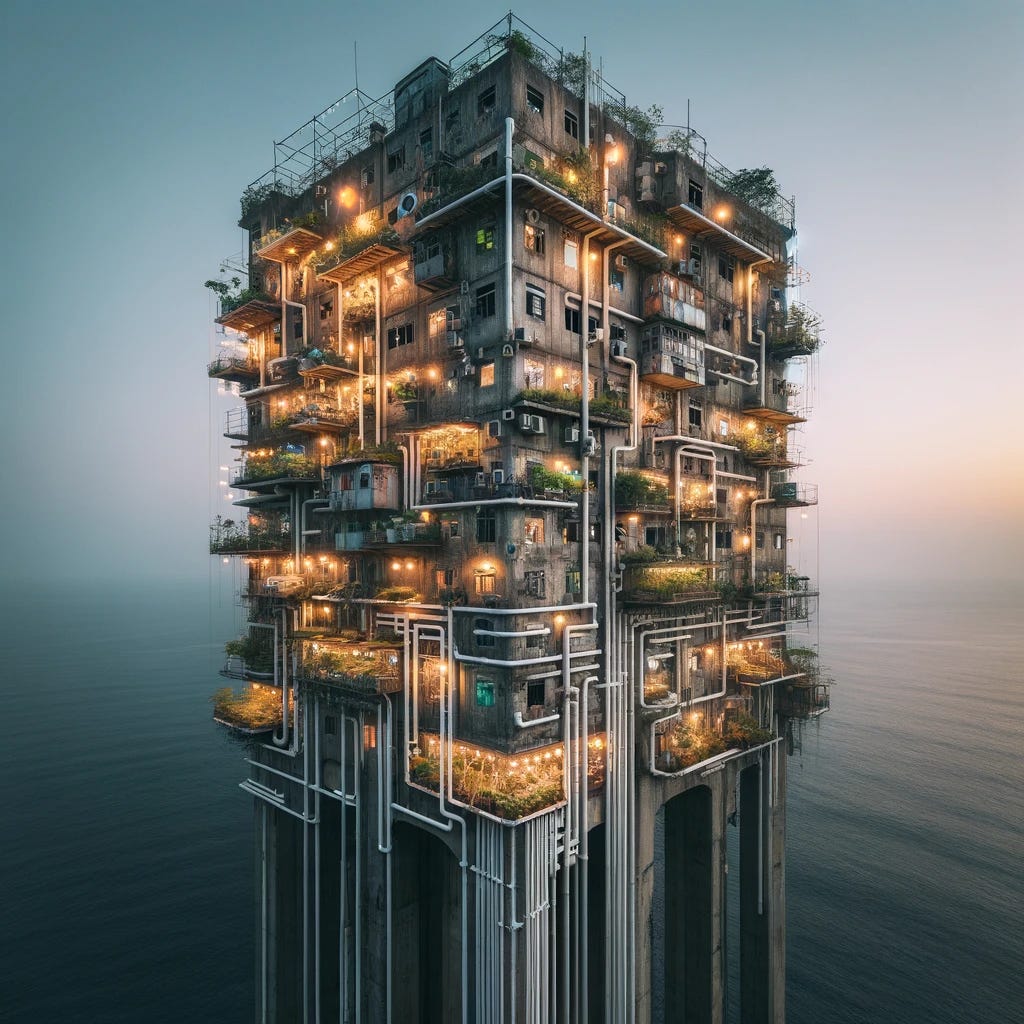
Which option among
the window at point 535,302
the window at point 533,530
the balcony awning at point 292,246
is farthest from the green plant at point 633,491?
the balcony awning at point 292,246

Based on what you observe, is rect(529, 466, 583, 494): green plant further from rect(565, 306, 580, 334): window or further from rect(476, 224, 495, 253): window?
rect(476, 224, 495, 253): window

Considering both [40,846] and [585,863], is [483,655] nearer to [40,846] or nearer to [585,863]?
[585,863]

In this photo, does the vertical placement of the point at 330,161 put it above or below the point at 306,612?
above

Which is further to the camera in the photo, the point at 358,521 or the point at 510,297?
the point at 358,521

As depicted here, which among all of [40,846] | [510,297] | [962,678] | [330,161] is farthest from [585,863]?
[962,678]

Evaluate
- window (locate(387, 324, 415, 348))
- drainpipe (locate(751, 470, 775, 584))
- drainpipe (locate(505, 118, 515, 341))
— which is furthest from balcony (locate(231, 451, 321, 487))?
drainpipe (locate(751, 470, 775, 584))

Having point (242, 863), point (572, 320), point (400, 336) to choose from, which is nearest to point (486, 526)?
point (572, 320)
